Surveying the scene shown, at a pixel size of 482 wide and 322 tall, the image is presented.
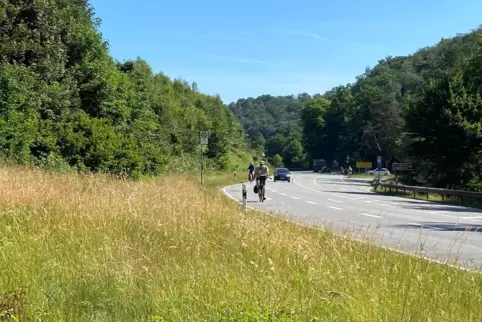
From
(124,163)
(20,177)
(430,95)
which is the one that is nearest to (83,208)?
(20,177)

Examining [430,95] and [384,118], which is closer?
[430,95]

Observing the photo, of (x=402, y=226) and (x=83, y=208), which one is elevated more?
(x=83, y=208)

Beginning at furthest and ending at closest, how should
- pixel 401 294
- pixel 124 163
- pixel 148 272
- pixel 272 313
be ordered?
pixel 124 163 → pixel 148 272 → pixel 401 294 → pixel 272 313

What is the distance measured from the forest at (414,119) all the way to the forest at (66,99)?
2120 centimetres

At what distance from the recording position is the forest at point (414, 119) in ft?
141

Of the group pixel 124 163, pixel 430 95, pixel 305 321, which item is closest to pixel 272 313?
pixel 305 321

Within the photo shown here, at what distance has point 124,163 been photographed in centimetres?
2869

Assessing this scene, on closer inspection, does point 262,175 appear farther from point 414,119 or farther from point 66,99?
point 414,119

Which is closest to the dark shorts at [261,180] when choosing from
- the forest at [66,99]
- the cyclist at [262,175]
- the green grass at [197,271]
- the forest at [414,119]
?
the cyclist at [262,175]

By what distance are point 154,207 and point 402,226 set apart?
971 cm

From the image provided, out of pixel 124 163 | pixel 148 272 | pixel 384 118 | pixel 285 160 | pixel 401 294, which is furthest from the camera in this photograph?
pixel 285 160

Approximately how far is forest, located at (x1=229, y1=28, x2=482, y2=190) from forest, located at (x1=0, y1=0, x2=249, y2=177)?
2120 cm

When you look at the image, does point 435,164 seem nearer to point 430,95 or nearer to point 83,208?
point 430,95

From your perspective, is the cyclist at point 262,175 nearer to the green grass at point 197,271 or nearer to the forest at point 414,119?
the green grass at point 197,271
